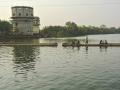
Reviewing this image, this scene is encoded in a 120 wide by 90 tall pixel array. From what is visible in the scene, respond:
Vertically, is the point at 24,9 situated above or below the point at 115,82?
above

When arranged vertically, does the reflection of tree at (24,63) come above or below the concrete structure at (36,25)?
below

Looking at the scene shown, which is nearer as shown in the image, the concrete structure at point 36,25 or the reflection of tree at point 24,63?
the reflection of tree at point 24,63

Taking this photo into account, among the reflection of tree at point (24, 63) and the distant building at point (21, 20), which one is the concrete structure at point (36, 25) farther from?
the reflection of tree at point (24, 63)

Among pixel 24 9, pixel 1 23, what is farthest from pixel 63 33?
pixel 1 23

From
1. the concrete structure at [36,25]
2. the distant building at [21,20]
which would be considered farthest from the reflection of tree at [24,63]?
the concrete structure at [36,25]

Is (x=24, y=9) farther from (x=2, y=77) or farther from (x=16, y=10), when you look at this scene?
(x=2, y=77)

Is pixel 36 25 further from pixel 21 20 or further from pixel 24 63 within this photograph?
pixel 24 63

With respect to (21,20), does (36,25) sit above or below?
below

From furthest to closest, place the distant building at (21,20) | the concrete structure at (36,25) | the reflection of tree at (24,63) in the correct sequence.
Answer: the concrete structure at (36,25) < the distant building at (21,20) < the reflection of tree at (24,63)

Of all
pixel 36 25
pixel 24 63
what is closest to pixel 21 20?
pixel 36 25

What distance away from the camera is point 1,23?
12644 centimetres

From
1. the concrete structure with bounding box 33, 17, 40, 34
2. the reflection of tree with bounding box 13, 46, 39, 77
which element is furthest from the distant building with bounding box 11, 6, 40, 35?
the reflection of tree with bounding box 13, 46, 39, 77

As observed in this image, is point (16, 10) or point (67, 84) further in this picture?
point (16, 10)

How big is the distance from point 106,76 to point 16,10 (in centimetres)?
12512
